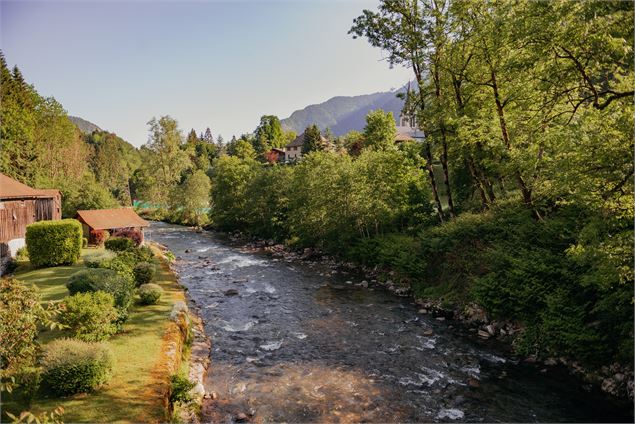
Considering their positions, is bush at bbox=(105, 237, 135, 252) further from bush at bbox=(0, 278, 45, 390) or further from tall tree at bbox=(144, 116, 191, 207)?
tall tree at bbox=(144, 116, 191, 207)

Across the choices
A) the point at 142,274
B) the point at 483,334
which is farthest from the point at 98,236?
the point at 483,334

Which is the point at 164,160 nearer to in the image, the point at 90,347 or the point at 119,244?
the point at 119,244

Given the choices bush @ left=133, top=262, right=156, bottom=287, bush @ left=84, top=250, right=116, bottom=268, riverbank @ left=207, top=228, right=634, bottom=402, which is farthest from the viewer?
bush @ left=84, top=250, right=116, bottom=268

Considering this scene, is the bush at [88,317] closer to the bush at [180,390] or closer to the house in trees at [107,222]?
the bush at [180,390]

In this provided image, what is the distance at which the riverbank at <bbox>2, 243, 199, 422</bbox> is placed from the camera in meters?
10.7

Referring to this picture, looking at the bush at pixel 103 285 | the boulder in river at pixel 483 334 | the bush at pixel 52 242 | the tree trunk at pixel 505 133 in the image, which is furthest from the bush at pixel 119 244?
the tree trunk at pixel 505 133

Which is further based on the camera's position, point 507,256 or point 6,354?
point 507,256

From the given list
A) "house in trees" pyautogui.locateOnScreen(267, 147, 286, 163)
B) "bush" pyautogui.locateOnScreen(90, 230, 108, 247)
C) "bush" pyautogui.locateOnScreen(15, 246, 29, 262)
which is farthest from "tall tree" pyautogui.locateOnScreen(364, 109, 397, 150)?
"house in trees" pyautogui.locateOnScreen(267, 147, 286, 163)

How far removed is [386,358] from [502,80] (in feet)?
52.0

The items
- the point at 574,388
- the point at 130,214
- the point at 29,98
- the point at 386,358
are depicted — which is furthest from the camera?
the point at 29,98

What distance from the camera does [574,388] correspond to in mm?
13508

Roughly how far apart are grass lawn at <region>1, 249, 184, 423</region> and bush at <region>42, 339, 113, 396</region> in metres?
0.30

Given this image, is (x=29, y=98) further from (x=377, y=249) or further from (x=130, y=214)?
(x=377, y=249)

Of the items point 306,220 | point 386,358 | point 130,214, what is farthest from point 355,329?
point 130,214
